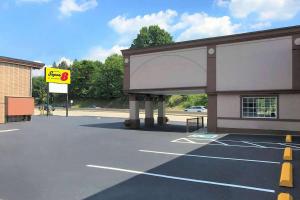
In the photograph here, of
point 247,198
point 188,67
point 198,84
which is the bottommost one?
point 247,198

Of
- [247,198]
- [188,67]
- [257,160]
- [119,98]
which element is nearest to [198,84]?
[188,67]

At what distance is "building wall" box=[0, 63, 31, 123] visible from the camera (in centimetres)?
2789

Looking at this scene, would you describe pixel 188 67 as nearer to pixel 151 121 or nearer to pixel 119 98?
pixel 151 121

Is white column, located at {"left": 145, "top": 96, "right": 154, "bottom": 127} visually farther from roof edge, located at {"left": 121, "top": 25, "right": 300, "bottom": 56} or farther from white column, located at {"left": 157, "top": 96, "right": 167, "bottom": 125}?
roof edge, located at {"left": 121, "top": 25, "right": 300, "bottom": 56}

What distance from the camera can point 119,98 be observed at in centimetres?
7912

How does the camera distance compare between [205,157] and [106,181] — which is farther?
[205,157]

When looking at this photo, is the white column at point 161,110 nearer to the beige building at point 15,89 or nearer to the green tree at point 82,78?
the beige building at point 15,89

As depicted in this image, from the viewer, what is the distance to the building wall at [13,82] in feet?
91.5

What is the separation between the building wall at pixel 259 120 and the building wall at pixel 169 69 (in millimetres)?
2223

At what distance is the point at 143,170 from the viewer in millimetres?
9719

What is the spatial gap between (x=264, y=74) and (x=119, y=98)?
205 feet

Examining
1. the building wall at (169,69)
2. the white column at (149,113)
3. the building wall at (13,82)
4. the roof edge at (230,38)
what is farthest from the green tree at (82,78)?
the roof edge at (230,38)

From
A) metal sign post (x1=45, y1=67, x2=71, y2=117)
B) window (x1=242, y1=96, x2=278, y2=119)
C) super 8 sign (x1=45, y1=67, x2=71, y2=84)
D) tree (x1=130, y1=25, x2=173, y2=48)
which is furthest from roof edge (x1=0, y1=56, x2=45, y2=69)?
tree (x1=130, y1=25, x2=173, y2=48)

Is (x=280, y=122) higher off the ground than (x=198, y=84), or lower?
lower
